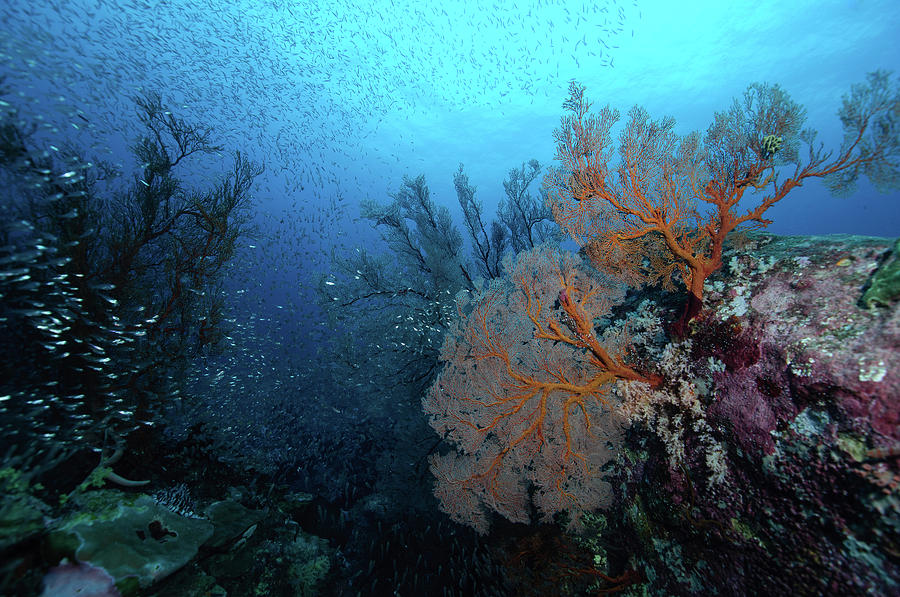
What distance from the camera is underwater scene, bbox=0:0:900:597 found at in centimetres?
246

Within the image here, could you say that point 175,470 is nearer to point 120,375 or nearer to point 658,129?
point 120,375

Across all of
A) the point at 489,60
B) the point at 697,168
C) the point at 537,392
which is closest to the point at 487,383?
the point at 537,392

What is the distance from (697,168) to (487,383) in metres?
3.09

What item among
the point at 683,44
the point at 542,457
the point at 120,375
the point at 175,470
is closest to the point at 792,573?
the point at 542,457

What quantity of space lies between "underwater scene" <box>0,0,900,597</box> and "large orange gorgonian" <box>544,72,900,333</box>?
0.03 metres

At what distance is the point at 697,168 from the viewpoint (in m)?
3.27

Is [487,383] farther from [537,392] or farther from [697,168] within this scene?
[697,168]

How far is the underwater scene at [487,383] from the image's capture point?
246 cm

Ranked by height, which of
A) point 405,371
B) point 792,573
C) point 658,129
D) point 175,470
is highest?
point 658,129

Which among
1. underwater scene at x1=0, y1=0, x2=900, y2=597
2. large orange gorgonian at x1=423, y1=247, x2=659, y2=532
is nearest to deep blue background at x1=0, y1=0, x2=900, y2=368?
underwater scene at x1=0, y1=0, x2=900, y2=597

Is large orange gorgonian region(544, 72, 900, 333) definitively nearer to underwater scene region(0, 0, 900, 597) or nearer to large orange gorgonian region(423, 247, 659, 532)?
underwater scene region(0, 0, 900, 597)

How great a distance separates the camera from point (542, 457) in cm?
351

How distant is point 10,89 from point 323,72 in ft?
109

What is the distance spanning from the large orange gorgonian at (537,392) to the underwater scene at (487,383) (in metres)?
0.03
